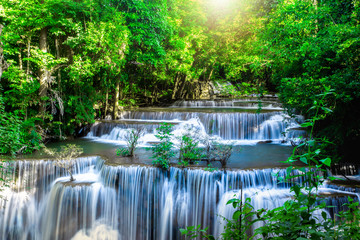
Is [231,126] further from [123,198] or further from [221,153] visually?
[123,198]

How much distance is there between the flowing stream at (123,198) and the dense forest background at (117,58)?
1.47 meters

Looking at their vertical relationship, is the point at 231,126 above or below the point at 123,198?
above

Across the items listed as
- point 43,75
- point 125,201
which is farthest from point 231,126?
point 43,75

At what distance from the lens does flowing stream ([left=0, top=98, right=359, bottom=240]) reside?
20.9 ft

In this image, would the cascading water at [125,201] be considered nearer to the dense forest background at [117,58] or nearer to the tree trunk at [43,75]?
the dense forest background at [117,58]

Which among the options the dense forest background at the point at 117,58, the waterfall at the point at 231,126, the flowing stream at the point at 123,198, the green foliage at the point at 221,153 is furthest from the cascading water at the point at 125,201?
the waterfall at the point at 231,126

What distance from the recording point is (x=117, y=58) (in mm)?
10164

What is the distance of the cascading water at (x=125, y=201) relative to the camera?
6.41 m

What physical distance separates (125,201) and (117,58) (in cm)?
624

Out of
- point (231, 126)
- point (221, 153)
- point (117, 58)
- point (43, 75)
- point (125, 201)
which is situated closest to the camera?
point (125, 201)

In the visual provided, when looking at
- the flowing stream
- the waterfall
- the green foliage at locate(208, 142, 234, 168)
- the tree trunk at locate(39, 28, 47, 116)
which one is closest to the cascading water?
the flowing stream

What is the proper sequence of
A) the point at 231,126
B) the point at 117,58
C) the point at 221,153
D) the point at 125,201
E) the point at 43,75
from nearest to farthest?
1. the point at 125,201
2. the point at 221,153
3. the point at 43,75
4. the point at 117,58
5. the point at 231,126

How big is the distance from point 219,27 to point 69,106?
1446 centimetres

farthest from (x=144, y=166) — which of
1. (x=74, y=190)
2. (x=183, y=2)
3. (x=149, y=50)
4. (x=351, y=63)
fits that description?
(x=183, y=2)
